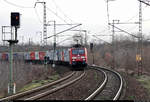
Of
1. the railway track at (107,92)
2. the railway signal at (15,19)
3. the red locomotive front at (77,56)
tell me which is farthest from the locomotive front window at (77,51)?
the railway signal at (15,19)

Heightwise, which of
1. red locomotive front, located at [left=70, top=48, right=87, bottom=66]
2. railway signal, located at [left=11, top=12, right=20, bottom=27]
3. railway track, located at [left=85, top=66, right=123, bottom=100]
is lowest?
railway track, located at [left=85, top=66, right=123, bottom=100]

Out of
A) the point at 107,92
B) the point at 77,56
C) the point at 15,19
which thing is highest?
the point at 15,19

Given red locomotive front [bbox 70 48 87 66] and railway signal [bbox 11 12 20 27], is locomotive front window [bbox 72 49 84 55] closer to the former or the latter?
red locomotive front [bbox 70 48 87 66]

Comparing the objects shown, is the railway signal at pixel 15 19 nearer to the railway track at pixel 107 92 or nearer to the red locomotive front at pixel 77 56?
the railway track at pixel 107 92

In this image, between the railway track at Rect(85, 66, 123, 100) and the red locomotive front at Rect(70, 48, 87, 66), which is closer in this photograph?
the railway track at Rect(85, 66, 123, 100)

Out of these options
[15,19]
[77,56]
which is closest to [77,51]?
[77,56]

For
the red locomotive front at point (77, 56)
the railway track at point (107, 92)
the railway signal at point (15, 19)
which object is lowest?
the railway track at point (107, 92)

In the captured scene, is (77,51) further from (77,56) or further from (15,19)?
(15,19)

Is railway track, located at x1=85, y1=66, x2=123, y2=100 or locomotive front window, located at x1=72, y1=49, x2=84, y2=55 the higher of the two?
locomotive front window, located at x1=72, y1=49, x2=84, y2=55

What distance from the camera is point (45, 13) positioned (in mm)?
33469

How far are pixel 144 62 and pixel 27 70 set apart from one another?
65.6 feet

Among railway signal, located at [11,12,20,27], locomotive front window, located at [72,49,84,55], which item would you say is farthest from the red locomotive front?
railway signal, located at [11,12,20,27]

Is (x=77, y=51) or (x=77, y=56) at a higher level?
(x=77, y=51)

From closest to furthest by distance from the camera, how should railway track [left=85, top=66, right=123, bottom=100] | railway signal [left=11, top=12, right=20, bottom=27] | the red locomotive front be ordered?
railway track [left=85, top=66, right=123, bottom=100]
railway signal [left=11, top=12, right=20, bottom=27]
the red locomotive front
